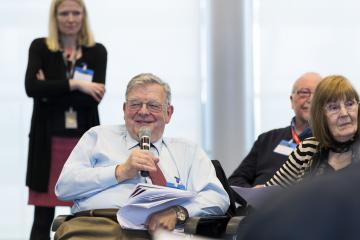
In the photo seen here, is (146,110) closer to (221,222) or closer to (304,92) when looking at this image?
(221,222)

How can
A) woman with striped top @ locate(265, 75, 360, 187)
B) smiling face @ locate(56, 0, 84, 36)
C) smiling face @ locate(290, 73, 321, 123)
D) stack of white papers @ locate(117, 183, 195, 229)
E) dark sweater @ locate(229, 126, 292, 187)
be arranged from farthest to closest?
smiling face @ locate(56, 0, 84, 36)
smiling face @ locate(290, 73, 321, 123)
dark sweater @ locate(229, 126, 292, 187)
woman with striped top @ locate(265, 75, 360, 187)
stack of white papers @ locate(117, 183, 195, 229)

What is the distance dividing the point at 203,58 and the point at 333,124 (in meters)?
3.16

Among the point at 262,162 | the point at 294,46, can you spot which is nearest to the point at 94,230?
the point at 262,162

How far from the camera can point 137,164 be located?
8.69ft

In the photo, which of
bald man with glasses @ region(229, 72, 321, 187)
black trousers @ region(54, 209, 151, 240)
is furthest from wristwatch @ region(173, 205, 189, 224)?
bald man with glasses @ region(229, 72, 321, 187)

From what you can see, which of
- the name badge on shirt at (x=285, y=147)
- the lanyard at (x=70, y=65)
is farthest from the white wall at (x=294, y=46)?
the lanyard at (x=70, y=65)

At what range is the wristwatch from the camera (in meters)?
2.72

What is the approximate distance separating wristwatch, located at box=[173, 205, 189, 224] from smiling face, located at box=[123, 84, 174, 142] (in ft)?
1.37

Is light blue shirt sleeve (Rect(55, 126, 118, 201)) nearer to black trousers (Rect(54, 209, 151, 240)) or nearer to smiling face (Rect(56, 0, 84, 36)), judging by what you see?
black trousers (Rect(54, 209, 151, 240))

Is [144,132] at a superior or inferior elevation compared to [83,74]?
inferior

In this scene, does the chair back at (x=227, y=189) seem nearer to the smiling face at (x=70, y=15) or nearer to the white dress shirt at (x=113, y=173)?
the white dress shirt at (x=113, y=173)

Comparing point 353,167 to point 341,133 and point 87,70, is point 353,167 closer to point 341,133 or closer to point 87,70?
point 341,133

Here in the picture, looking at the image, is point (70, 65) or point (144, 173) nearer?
point (144, 173)

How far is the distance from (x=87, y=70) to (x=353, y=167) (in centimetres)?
370
